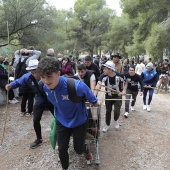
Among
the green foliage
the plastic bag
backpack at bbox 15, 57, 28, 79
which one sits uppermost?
the green foliage

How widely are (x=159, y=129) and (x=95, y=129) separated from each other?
295 centimetres

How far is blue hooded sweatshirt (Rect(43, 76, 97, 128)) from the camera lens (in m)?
2.74

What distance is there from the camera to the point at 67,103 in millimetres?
2824

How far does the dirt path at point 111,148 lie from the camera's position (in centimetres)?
385

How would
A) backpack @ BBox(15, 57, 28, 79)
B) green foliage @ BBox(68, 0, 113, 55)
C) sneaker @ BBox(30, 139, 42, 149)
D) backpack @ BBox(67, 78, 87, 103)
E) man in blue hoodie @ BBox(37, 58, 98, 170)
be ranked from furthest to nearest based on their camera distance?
green foliage @ BBox(68, 0, 113, 55) → backpack @ BBox(15, 57, 28, 79) → sneaker @ BBox(30, 139, 42, 149) → backpack @ BBox(67, 78, 87, 103) → man in blue hoodie @ BBox(37, 58, 98, 170)

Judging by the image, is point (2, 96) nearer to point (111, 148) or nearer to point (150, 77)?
point (111, 148)

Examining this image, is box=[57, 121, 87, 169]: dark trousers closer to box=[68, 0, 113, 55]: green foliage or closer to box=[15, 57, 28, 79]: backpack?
box=[15, 57, 28, 79]: backpack

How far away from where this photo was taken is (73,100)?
2.79 m

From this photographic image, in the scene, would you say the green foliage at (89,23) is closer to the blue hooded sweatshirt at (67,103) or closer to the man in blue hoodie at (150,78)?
the man in blue hoodie at (150,78)

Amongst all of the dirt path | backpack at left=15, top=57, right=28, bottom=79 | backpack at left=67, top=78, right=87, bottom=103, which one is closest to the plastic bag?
the dirt path

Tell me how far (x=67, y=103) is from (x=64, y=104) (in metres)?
0.05

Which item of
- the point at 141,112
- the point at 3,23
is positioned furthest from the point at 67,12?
the point at 141,112

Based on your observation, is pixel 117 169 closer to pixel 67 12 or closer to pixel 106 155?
pixel 106 155

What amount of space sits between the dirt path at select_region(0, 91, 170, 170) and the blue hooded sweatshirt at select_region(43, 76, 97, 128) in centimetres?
118
